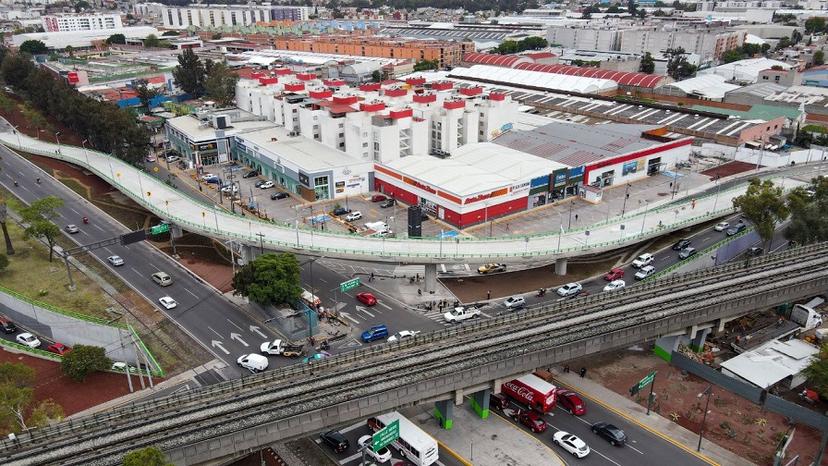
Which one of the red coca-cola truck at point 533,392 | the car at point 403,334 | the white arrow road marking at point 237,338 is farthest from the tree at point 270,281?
the red coca-cola truck at point 533,392

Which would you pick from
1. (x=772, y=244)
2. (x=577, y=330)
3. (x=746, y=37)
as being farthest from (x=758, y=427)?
(x=746, y=37)

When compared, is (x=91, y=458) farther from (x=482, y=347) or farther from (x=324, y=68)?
(x=324, y=68)

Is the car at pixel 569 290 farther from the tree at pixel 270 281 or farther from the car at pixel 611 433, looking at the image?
the tree at pixel 270 281

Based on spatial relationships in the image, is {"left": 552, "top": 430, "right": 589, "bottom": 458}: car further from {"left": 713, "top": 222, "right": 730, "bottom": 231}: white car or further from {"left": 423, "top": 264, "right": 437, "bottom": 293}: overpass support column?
{"left": 713, "top": 222, "right": 730, "bottom": 231}: white car

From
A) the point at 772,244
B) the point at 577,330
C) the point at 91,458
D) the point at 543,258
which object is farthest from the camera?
the point at 772,244

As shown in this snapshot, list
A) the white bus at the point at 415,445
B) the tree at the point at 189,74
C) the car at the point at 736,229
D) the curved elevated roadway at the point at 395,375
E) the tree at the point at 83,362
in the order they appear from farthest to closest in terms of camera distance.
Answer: the tree at the point at 189,74
the car at the point at 736,229
the tree at the point at 83,362
the white bus at the point at 415,445
the curved elevated roadway at the point at 395,375

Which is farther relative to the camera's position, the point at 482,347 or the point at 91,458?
the point at 482,347
